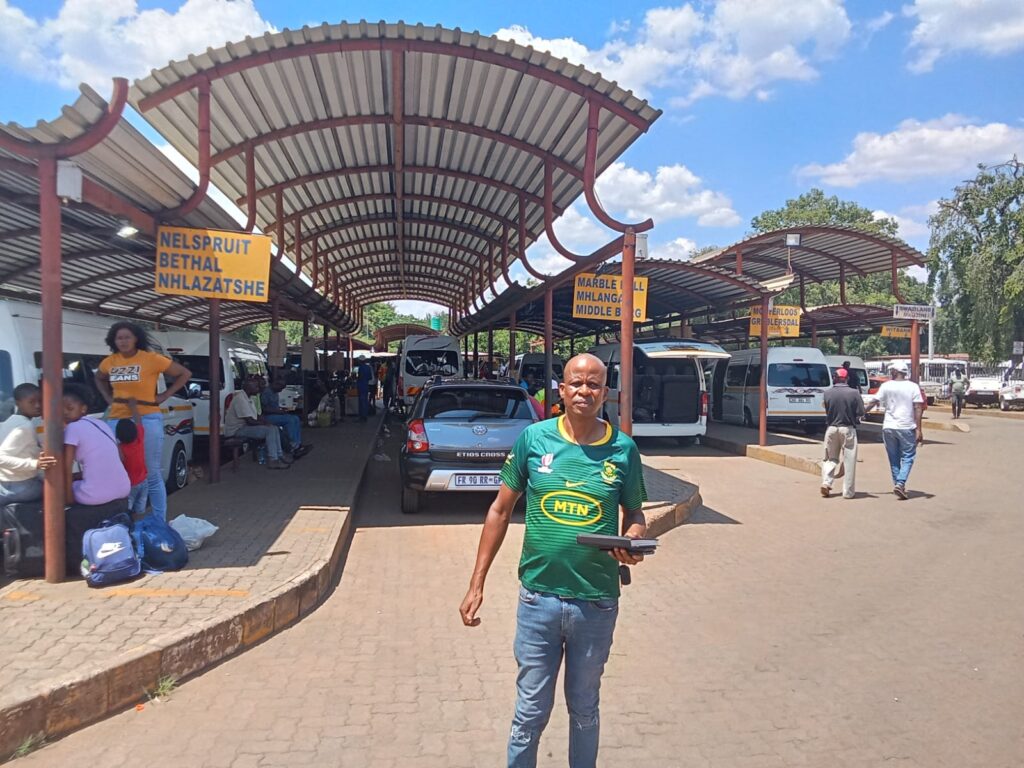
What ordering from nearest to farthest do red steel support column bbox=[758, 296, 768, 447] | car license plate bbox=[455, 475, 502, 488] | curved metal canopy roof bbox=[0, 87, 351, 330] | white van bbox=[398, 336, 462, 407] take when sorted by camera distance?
curved metal canopy roof bbox=[0, 87, 351, 330] < car license plate bbox=[455, 475, 502, 488] < red steel support column bbox=[758, 296, 768, 447] < white van bbox=[398, 336, 462, 407]

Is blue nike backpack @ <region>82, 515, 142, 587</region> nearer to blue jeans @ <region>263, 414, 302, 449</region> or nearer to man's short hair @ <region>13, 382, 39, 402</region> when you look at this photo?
man's short hair @ <region>13, 382, 39, 402</region>

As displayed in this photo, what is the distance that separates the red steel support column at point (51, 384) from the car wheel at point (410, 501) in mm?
4040

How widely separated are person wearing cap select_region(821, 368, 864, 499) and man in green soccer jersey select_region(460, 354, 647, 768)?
8089 millimetres

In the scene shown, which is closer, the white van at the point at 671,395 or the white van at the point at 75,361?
the white van at the point at 75,361

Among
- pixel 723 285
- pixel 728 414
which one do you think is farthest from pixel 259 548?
pixel 728 414

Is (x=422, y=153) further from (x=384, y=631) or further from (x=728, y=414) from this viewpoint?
(x=728, y=414)

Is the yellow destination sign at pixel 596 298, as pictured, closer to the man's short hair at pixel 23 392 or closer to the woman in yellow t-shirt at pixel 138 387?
the woman in yellow t-shirt at pixel 138 387

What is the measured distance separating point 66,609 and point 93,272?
9.58 metres

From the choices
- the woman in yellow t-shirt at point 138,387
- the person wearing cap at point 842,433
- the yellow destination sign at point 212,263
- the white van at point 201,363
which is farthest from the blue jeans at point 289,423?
the person wearing cap at point 842,433

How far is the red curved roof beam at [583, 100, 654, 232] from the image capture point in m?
8.55

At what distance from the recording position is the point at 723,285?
1623cm

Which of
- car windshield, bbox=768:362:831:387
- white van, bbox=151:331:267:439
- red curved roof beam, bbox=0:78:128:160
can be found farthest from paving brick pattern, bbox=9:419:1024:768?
car windshield, bbox=768:362:831:387

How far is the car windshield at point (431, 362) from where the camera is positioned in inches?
867

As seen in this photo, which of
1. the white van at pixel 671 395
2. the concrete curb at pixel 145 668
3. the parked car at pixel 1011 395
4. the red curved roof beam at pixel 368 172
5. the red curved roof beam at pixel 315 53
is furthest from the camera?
the parked car at pixel 1011 395
